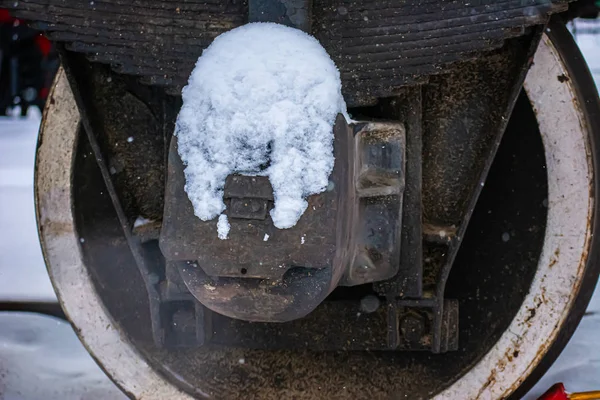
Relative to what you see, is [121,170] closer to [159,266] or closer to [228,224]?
[159,266]

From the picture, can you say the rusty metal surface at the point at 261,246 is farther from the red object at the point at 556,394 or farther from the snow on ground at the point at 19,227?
the snow on ground at the point at 19,227

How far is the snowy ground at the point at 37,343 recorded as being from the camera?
2246mm

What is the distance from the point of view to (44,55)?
14.4 ft

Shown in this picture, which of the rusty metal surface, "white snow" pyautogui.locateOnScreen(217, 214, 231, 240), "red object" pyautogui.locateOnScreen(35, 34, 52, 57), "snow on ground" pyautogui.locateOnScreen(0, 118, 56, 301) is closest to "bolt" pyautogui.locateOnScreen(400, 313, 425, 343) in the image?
the rusty metal surface

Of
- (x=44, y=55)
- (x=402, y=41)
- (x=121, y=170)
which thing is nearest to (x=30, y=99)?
(x=44, y=55)

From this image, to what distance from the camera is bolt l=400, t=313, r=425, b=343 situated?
1725 mm

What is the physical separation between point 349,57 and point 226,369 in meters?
0.84

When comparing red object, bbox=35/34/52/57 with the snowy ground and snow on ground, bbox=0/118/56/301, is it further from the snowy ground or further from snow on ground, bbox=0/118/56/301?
the snowy ground

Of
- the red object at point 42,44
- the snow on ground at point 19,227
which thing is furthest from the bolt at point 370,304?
the red object at point 42,44

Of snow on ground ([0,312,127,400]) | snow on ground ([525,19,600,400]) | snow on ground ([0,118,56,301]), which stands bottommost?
snow on ground ([0,312,127,400])

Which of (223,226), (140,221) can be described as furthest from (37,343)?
(223,226)

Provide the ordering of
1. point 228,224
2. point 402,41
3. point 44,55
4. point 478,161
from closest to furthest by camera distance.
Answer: point 228,224, point 402,41, point 478,161, point 44,55

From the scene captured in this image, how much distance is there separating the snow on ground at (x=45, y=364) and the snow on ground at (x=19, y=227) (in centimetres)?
10

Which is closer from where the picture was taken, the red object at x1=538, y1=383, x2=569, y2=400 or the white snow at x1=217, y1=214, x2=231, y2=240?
the white snow at x1=217, y1=214, x2=231, y2=240
